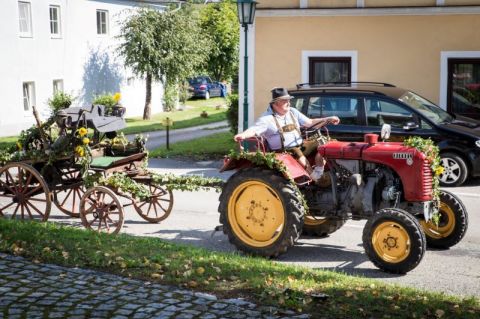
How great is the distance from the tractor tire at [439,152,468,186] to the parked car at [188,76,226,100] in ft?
103

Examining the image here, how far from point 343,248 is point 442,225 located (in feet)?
4.06

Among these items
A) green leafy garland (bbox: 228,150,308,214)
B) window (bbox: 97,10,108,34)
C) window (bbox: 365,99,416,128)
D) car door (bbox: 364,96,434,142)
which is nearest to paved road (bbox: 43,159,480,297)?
green leafy garland (bbox: 228,150,308,214)

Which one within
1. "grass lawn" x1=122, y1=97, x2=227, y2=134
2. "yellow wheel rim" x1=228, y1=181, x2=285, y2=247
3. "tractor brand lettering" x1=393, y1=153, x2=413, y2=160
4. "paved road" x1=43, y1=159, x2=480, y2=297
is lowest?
"paved road" x1=43, y1=159, x2=480, y2=297

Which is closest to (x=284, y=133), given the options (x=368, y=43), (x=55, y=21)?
(x=368, y=43)

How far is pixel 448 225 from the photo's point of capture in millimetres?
9211

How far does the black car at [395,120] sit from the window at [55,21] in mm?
18940

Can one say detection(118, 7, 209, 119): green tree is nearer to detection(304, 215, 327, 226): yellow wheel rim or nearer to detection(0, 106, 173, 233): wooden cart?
detection(0, 106, 173, 233): wooden cart

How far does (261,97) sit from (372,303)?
12.3 meters

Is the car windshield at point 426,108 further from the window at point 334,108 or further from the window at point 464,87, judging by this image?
the window at point 464,87

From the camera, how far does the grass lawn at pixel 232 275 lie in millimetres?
6453

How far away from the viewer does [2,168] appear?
10.7 meters

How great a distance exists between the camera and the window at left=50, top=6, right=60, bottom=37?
31.0m

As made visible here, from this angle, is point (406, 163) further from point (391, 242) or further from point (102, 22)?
point (102, 22)

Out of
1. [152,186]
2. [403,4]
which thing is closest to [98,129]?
[152,186]
